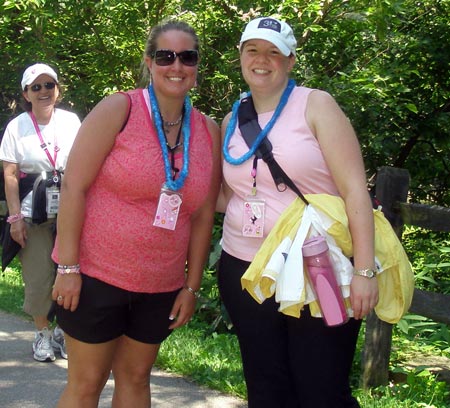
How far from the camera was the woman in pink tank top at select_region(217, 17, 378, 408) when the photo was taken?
285 cm

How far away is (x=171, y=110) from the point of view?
317 centimetres

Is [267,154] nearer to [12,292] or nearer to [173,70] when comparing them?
[173,70]

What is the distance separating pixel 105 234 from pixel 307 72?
3810 millimetres

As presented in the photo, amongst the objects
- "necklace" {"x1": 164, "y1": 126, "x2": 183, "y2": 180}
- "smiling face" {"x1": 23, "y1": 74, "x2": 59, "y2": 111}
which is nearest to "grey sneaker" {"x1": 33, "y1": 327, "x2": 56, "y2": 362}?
"smiling face" {"x1": 23, "y1": 74, "x2": 59, "y2": 111}

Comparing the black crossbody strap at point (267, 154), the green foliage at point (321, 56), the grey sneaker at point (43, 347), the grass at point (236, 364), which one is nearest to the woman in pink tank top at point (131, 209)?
the black crossbody strap at point (267, 154)

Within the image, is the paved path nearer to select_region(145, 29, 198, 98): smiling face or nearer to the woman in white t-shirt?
the woman in white t-shirt

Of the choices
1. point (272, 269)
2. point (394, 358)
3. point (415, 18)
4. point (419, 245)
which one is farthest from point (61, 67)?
point (272, 269)

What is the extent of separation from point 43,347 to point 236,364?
1343 millimetres

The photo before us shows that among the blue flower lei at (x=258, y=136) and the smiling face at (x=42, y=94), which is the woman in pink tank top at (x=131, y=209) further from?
the smiling face at (x=42, y=94)

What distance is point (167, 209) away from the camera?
10.0ft

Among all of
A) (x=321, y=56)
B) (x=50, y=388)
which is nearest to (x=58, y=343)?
(x=50, y=388)

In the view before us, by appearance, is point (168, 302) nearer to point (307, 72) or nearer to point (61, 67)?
point (307, 72)

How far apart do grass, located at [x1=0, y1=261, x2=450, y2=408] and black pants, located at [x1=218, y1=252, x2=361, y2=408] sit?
134cm

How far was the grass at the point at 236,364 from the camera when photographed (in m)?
4.45
